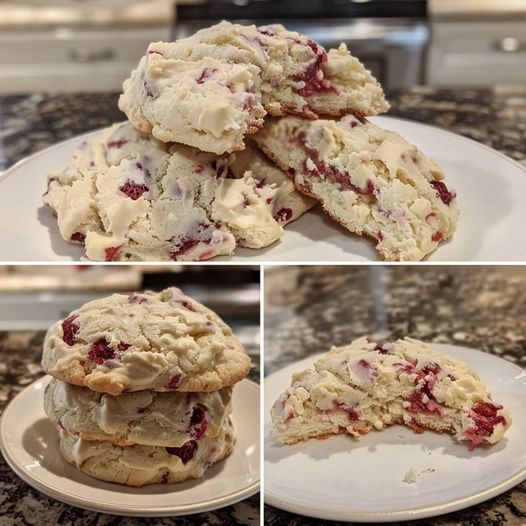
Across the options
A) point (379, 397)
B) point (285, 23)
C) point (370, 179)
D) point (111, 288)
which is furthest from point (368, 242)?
point (285, 23)

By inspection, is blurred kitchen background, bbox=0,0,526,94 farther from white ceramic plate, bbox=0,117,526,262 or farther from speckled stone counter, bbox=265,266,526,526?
white ceramic plate, bbox=0,117,526,262

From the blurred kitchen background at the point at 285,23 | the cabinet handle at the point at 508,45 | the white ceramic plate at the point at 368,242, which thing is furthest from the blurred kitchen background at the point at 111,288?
the cabinet handle at the point at 508,45

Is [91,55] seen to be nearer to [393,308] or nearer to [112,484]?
[393,308]

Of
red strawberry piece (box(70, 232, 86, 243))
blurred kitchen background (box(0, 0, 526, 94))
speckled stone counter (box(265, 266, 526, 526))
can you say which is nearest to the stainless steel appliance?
blurred kitchen background (box(0, 0, 526, 94))

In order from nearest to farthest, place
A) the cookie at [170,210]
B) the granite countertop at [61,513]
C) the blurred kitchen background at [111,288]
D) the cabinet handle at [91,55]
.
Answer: the granite countertop at [61,513] → the cookie at [170,210] → the blurred kitchen background at [111,288] → the cabinet handle at [91,55]

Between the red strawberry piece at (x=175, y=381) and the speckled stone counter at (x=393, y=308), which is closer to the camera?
the red strawberry piece at (x=175, y=381)

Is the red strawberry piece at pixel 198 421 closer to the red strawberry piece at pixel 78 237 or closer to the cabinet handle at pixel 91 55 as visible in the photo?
Result: the red strawberry piece at pixel 78 237

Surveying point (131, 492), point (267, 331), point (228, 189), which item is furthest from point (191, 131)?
point (267, 331)

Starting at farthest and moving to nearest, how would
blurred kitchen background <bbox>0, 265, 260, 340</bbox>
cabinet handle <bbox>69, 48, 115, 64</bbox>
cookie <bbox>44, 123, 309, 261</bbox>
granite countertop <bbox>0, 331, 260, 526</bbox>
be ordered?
cabinet handle <bbox>69, 48, 115, 64</bbox> → blurred kitchen background <bbox>0, 265, 260, 340</bbox> → cookie <bbox>44, 123, 309, 261</bbox> → granite countertop <bbox>0, 331, 260, 526</bbox>
